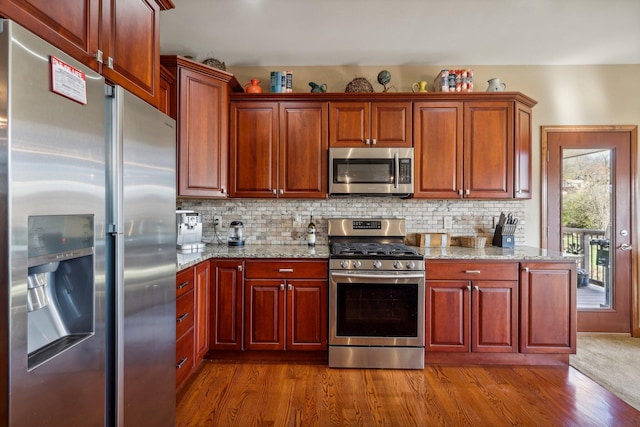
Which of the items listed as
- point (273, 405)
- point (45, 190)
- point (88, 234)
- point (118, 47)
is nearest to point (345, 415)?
point (273, 405)

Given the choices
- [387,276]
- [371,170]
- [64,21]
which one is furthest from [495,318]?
[64,21]

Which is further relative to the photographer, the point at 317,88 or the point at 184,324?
the point at 317,88

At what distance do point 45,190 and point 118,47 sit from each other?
2.49 feet

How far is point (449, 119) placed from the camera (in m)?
2.94

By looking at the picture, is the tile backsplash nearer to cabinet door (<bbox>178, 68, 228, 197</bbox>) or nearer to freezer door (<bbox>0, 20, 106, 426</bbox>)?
cabinet door (<bbox>178, 68, 228, 197</bbox>)

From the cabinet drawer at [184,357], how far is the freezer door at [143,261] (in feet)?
1.26

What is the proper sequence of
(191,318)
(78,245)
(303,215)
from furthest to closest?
(303,215), (191,318), (78,245)

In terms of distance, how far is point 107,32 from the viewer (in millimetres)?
1276

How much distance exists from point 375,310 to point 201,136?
2001 millimetres

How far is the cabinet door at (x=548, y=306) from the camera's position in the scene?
2.60 m

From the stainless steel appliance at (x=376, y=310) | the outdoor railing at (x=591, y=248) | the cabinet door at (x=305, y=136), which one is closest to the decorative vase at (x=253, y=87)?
the cabinet door at (x=305, y=136)

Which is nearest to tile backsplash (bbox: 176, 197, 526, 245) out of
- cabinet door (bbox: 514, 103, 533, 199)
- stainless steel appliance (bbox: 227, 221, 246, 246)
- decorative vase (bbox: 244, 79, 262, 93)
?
stainless steel appliance (bbox: 227, 221, 246, 246)

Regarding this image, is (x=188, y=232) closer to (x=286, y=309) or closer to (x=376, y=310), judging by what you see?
(x=286, y=309)

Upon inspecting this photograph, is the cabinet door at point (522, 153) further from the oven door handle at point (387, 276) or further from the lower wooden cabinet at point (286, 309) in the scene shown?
the lower wooden cabinet at point (286, 309)
